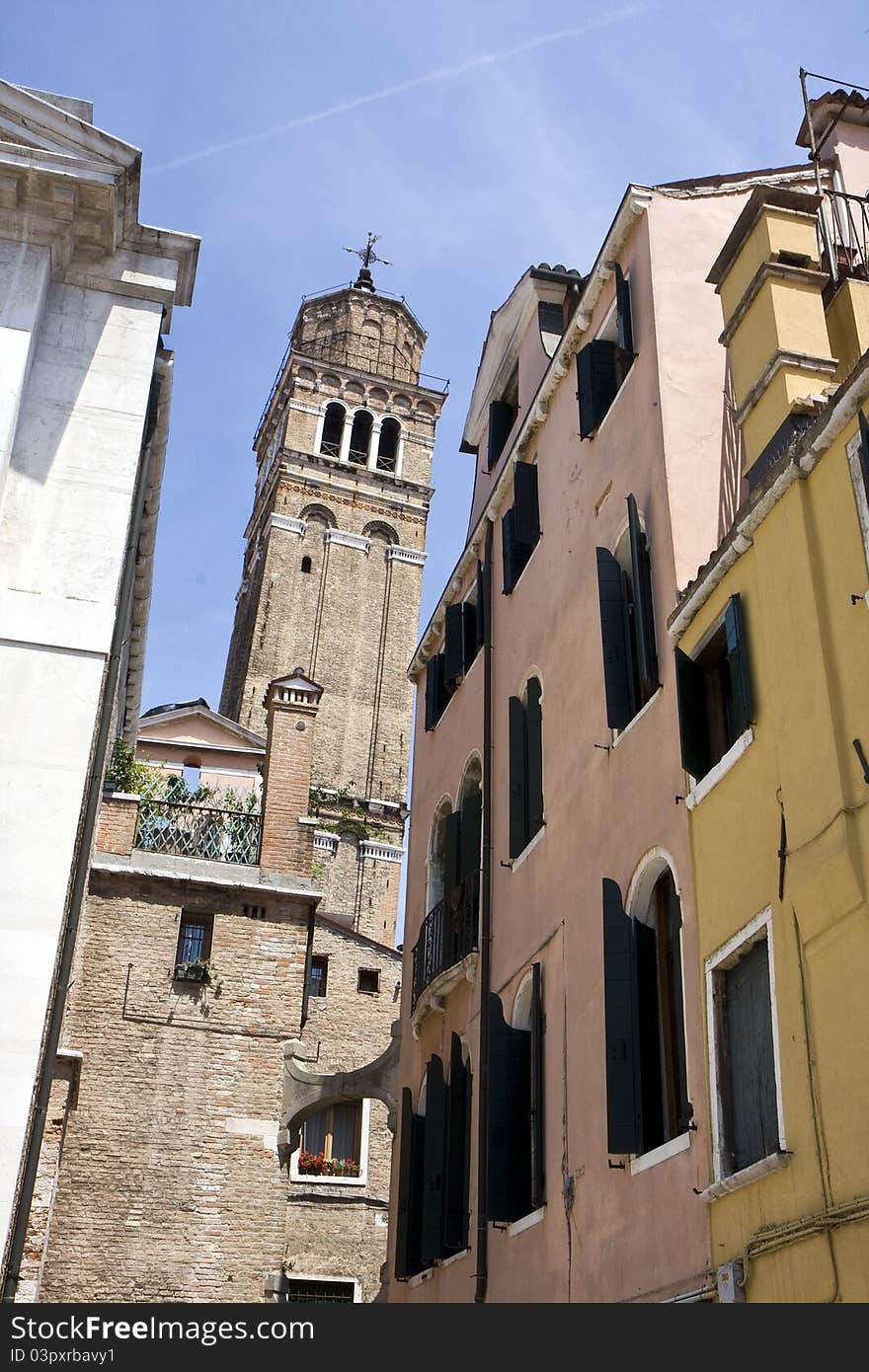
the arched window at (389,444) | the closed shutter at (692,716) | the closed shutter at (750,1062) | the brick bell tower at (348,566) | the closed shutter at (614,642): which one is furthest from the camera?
the arched window at (389,444)

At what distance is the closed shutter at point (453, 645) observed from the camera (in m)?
14.6

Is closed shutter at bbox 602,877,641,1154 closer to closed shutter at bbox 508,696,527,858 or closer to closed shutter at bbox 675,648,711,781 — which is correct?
closed shutter at bbox 675,648,711,781

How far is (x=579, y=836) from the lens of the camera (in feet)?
32.8

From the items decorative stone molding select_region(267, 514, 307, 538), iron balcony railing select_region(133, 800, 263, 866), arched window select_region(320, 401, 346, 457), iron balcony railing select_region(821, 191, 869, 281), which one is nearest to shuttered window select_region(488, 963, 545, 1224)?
iron balcony railing select_region(821, 191, 869, 281)

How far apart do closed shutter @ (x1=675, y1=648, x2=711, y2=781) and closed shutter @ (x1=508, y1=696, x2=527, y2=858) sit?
11.3ft

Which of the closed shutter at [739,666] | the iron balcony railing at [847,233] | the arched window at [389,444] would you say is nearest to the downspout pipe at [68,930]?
the closed shutter at [739,666]

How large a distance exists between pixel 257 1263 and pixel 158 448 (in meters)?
9.43

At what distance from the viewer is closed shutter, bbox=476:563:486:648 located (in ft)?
45.9

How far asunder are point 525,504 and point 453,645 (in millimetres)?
2466

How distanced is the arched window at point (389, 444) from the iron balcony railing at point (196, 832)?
36341mm

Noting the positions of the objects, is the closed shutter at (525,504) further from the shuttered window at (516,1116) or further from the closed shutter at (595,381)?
the shuttered window at (516,1116)

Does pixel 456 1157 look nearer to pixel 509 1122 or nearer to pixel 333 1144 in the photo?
pixel 509 1122
